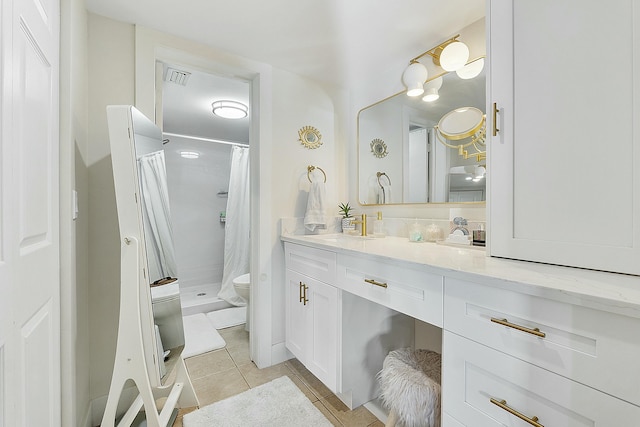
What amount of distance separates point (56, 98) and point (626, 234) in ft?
6.66

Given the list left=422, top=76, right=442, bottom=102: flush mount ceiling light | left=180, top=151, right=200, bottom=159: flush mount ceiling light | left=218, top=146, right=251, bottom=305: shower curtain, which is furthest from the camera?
left=180, top=151, right=200, bottom=159: flush mount ceiling light

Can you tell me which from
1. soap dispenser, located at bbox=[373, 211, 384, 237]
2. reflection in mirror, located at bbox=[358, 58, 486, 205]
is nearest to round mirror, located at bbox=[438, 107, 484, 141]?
reflection in mirror, located at bbox=[358, 58, 486, 205]

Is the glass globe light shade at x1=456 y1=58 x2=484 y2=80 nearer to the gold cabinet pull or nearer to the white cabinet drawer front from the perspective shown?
the white cabinet drawer front

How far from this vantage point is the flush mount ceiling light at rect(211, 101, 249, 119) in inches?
110

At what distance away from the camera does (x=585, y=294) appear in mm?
641

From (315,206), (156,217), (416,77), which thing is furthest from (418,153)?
(156,217)

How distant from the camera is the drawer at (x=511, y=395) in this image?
641 millimetres

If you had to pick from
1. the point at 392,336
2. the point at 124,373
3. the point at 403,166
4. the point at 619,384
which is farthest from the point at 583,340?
the point at 124,373

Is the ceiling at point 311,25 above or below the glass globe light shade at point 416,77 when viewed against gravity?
above

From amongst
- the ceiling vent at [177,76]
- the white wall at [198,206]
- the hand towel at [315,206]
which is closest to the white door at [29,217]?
the ceiling vent at [177,76]

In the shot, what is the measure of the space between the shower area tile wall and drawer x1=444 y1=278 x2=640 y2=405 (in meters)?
3.43

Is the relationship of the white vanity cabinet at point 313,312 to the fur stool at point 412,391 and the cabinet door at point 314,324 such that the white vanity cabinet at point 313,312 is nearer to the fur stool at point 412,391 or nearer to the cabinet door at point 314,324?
the cabinet door at point 314,324

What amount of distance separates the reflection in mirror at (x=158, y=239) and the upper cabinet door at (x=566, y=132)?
62.8 inches

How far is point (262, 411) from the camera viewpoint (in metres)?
1.54
